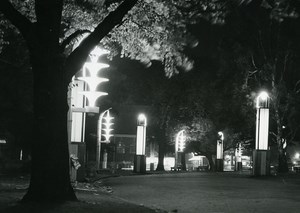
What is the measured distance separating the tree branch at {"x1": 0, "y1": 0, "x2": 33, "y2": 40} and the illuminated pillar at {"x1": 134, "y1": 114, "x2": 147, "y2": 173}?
29014 millimetres

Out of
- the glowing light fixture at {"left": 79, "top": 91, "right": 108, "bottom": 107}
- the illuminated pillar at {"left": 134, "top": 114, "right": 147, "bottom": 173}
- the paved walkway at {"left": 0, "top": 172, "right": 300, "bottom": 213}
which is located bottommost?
the paved walkway at {"left": 0, "top": 172, "right": 300, "bottom": 213}

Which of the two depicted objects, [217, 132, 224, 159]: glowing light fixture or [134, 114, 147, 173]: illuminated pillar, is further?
[217, 132, 224, 159]: glowing light fixture

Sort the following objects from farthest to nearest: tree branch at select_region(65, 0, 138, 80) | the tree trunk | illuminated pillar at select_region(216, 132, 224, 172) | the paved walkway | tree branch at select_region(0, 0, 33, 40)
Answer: illuminated pillar at select_region(216, 132, 224, 172) < tree branch at select_region(65, 0, 138, 80) < the tree trunk < tree branch at select_region(0, 0, 33, 40) < the paved walkway

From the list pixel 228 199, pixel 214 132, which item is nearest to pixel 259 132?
pixel 228 199

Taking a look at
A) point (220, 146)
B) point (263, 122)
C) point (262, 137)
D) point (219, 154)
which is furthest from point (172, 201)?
point (219, 154)

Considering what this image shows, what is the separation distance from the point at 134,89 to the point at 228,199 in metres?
43.2

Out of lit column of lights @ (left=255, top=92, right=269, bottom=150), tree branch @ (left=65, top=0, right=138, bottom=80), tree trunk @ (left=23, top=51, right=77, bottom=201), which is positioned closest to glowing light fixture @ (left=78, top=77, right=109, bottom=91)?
tree branch @ (left=65, top=0, right=138, bottom=80)

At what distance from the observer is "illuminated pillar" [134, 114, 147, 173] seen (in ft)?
135

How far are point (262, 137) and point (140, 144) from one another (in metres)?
11.9

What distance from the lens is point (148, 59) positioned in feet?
58.3

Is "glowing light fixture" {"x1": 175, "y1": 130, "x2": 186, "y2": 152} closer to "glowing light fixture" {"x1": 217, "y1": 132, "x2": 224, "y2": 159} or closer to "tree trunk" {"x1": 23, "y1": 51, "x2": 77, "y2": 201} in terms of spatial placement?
"glowing light fixture" {"x1": 217, "y1": 132, "x2": 224, "y2": 159}

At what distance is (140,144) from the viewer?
4175cm

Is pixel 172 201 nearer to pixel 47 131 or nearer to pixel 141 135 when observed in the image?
pixel 47 131

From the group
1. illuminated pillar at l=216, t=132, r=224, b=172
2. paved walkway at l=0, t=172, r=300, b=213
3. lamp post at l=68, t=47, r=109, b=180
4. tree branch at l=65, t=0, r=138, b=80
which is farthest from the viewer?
illuminated pillar at l=216, t=132, r=224, b=172
